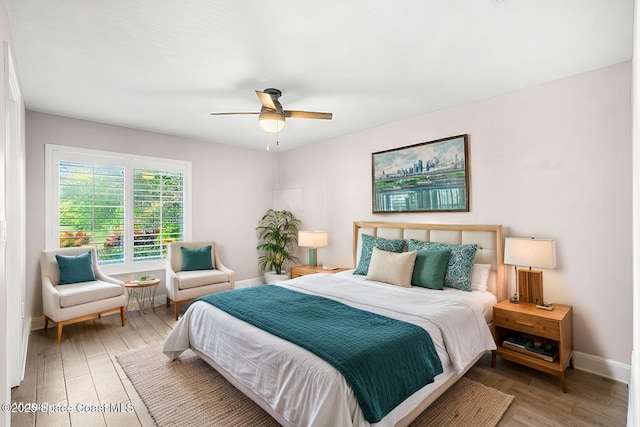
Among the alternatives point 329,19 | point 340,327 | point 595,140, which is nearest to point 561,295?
point 595,140

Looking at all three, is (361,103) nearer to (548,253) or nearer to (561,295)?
(548,253)

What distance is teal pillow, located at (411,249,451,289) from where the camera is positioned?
3.12 meters

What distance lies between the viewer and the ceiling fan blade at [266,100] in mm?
2581

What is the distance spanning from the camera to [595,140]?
8.80ft

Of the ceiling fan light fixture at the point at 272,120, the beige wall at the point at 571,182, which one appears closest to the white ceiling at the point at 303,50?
the beige wall at the point at 571,182

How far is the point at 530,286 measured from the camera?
286 centimetres

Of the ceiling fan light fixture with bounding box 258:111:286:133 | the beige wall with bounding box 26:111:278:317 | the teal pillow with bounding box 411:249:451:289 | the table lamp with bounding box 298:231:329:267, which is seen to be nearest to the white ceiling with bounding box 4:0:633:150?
the ceiling fan light fixture with bounding box 258:111:286:133

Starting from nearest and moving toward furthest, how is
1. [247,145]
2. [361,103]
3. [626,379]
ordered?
[626,379]
[361,103]
[247,145]

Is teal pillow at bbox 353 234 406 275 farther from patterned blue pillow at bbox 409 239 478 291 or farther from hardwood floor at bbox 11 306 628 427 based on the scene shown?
hardwood floor at bbox 11 306 628 427

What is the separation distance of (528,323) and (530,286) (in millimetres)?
396

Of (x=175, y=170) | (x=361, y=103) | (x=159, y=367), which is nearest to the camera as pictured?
(x=159, y=367)

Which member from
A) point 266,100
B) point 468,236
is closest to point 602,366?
point 468,236

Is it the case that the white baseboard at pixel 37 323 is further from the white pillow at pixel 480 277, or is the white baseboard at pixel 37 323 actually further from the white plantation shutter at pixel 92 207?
the white pillow at pixel 480 277

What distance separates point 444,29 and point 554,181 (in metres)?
1.80
